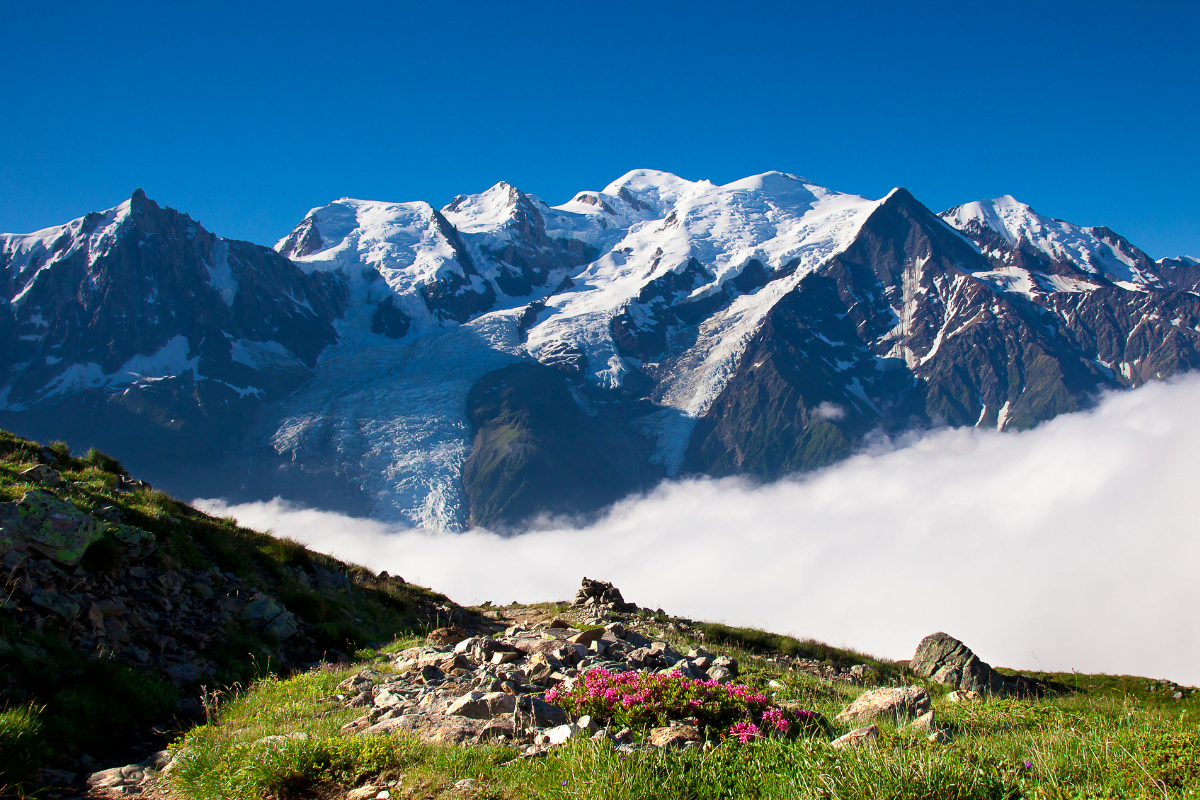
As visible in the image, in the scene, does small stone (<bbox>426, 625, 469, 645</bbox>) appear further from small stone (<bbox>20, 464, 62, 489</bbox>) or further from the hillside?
small stone (<bbox>20, 464, 62, 489</bbox>)

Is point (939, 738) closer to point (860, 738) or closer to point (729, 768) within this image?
point (860, 738)

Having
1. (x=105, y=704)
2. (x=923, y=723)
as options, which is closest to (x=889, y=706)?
(x=923, y=723)

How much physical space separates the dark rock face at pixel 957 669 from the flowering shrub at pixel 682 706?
18.1 meters

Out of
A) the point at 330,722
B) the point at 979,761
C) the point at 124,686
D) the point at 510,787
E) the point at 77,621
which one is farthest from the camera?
the point at 77,621

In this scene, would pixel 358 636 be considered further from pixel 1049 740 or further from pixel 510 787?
pixel 1049 740

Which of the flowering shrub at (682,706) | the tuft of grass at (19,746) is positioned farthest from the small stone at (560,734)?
the tuft of grass at (19,746)

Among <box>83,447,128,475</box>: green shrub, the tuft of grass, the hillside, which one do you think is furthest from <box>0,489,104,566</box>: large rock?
<box>83,447,128,475</box>: green shrub

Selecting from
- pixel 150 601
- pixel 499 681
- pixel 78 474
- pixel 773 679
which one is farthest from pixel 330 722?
pixel 78 474

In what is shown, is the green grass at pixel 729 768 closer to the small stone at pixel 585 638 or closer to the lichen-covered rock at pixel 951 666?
the small stone at pixel 585 638

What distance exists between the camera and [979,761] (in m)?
5.78

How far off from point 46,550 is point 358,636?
7122 mm

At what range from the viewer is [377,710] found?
9531 millimetres

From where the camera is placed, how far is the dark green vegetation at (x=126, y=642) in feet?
32.5

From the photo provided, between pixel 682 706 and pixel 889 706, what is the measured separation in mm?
3462
